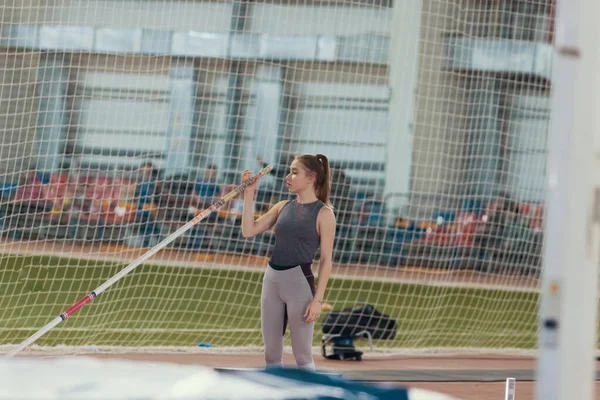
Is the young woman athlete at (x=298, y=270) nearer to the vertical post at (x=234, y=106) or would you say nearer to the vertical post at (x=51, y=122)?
the vertical post at (x=51, y=122)

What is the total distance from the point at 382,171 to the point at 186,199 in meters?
3.89

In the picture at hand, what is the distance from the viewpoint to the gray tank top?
4.85 m

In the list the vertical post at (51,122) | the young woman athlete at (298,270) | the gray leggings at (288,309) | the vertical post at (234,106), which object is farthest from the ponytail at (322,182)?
the vertical post at (234,106)

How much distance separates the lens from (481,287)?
1363 centimetres

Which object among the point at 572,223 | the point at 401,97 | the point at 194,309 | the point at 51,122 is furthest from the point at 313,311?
the point at 51,122

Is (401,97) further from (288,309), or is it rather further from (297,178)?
(288,309)

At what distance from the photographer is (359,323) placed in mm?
8633

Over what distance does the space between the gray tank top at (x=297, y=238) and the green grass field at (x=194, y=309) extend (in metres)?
3.30

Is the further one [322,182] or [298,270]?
[322,182]

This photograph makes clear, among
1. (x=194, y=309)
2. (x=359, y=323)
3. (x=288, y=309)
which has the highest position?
(x=288, y=309)

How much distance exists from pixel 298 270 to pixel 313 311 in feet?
0.71

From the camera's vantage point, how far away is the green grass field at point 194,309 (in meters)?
8.64

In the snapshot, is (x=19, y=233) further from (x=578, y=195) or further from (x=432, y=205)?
(x=578, y=195)

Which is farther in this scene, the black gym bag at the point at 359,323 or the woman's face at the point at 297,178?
the black gym bag at the point at 359,323
